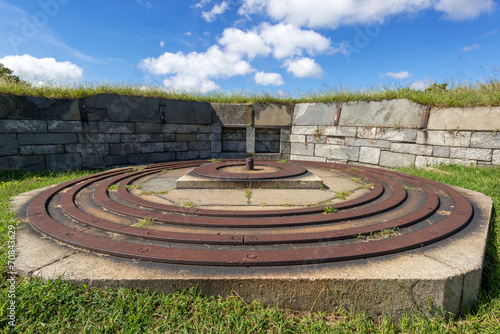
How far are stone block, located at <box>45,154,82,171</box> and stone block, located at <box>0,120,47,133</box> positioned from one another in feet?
1.92

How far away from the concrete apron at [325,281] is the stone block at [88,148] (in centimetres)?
486

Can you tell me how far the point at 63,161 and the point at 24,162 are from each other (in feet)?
2.14

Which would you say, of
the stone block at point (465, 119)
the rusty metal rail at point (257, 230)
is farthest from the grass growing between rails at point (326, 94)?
the rusty metal rail at point (257, 230)

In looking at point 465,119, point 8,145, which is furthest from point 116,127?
point 465,119

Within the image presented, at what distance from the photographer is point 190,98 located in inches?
300

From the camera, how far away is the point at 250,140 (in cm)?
765

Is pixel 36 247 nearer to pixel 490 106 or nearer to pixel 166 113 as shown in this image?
pixel 166 113

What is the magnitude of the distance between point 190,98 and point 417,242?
688 cm

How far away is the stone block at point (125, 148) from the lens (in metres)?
6.32

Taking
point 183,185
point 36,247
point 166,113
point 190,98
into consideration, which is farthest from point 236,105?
point 36,247

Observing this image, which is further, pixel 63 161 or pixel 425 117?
pixel 63 161

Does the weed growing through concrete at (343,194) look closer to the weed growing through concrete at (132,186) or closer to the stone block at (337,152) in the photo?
the weed growing through concrete at (132,186)

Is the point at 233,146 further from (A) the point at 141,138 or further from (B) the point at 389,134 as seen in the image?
(B) the point at 389,134

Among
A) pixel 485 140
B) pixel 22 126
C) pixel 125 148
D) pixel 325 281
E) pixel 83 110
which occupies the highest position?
pixel 83 110
